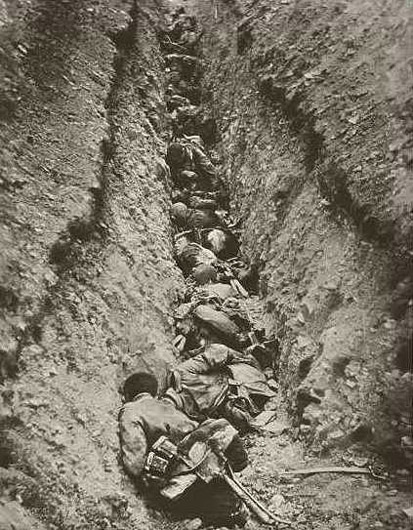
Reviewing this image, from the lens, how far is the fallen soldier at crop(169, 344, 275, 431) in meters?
3.41

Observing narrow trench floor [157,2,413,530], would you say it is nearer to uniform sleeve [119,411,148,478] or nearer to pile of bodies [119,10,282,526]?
pile of bodies [119,10,282,526]

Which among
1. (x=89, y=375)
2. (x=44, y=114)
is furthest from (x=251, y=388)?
(x=44, y=114)

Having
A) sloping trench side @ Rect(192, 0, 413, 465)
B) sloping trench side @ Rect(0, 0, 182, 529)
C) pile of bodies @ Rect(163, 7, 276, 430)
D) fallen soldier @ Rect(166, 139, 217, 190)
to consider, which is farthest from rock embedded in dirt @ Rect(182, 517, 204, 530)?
fallen soldier @ Rect(166, 139, 217, 190)

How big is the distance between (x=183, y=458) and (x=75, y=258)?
61.3 inches

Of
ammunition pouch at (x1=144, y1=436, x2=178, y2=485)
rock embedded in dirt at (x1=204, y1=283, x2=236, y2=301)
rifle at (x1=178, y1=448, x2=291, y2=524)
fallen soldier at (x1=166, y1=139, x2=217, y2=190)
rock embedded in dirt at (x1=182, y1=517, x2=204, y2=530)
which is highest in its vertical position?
fallen soldier at (x1=166, y1=139, x2=217, y2=190)

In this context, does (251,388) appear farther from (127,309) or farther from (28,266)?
(28,266)

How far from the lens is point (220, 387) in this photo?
349cm

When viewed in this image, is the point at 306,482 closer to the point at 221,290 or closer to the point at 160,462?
the point at 160,462

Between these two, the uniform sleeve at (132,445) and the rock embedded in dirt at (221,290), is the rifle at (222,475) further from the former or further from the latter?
the rock embedded in dirt at (221,290)

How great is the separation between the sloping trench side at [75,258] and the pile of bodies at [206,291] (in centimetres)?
19

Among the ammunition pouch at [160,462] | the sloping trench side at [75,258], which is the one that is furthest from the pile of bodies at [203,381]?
the sloping trench side at [75,258]

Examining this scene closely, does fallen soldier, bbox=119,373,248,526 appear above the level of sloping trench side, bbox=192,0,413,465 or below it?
below

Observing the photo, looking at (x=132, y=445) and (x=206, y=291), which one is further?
(x=206, y=291)

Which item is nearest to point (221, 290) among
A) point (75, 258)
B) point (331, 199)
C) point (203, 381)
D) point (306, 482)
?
point (203, 381)
